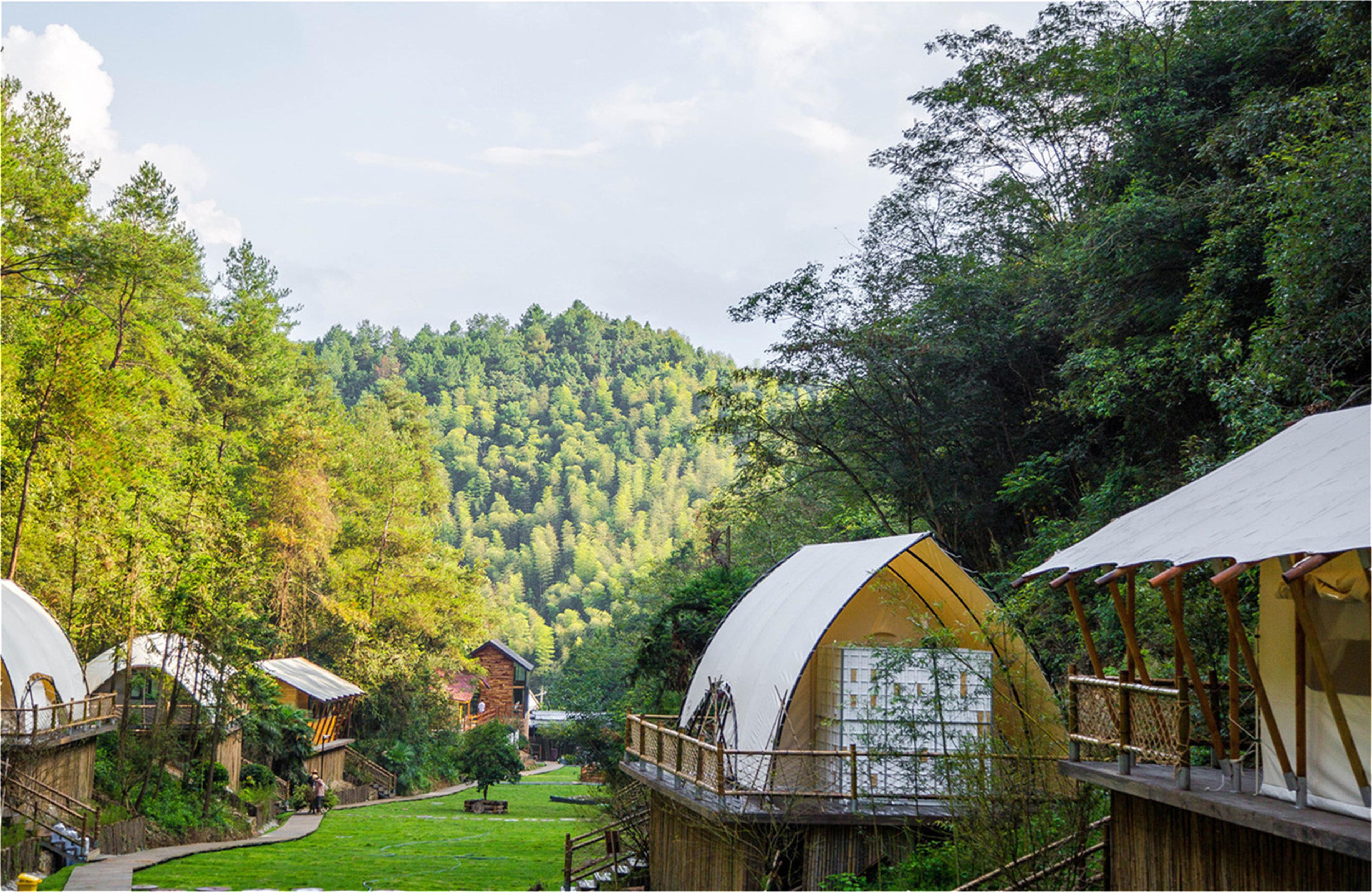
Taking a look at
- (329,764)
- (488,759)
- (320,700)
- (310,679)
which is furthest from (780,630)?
(329,764)

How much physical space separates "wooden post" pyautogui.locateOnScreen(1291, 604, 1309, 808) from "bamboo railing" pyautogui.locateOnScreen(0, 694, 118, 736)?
18.4 m

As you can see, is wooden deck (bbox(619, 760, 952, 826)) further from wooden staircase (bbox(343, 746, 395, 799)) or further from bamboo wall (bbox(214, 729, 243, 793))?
wooden staircase (bbox(343, 746, 395, 799))

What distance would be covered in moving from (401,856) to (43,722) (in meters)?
7.76

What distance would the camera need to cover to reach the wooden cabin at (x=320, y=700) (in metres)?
35.1

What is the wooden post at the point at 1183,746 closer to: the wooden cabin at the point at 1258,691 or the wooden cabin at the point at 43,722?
the wooden cabin at the point at 1258,691

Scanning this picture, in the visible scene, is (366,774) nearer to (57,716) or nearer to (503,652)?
(503,652)

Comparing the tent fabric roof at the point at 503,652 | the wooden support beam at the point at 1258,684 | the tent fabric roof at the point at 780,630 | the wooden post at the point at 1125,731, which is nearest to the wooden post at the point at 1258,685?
the wooden support beam at the point at 1258,684

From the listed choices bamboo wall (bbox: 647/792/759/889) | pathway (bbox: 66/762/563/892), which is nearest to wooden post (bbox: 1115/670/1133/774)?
bamboo wall (bbox: 647/792/759/889)

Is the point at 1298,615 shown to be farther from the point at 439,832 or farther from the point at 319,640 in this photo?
the point at 319,640

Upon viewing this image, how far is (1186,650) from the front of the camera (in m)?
7.99

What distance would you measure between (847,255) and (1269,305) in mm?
13026

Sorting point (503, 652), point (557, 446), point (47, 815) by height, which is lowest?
point (47, 815)

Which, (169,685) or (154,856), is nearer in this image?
(154,856)

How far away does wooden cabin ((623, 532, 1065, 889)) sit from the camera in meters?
12.3
